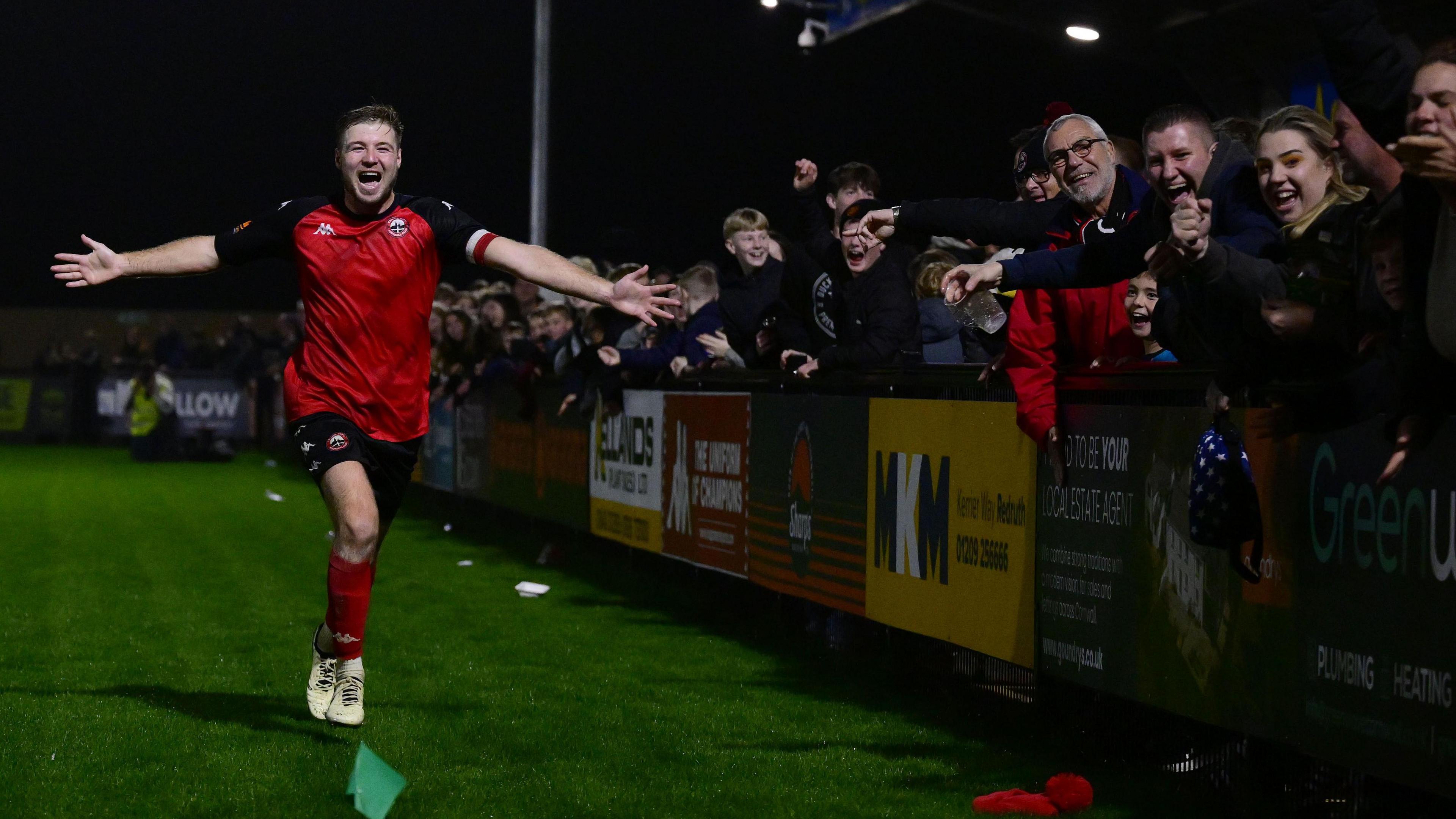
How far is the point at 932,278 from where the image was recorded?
9195 mm

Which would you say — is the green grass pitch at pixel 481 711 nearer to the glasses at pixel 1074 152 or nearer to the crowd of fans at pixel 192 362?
the glasses at pixel 1074 152

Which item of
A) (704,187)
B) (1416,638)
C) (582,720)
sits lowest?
(582,720)

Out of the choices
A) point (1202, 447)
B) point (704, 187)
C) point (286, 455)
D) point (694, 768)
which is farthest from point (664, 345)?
point (286, 455)

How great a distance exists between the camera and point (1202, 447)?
5.15 meters

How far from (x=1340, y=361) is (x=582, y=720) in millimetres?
3575

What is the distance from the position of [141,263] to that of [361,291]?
905 millimetres

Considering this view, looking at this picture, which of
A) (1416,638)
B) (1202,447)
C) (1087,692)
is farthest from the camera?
(1087,692)

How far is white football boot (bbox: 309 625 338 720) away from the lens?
6707 millimetres

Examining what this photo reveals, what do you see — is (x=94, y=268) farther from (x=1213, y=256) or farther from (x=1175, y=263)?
(x=1213, y=256)

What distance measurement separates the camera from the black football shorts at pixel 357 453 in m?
6.65

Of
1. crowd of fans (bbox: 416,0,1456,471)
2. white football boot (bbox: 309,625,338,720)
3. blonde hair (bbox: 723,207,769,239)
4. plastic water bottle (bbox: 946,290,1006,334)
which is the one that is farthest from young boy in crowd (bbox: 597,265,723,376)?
white football boot (bbox: 309,625,338,720)

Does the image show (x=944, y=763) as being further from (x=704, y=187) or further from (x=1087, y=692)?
(x=704, y=187)

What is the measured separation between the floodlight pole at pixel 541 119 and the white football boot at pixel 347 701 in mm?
14507

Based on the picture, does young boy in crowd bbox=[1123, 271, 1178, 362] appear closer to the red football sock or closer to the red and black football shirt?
the red and black football shirt
